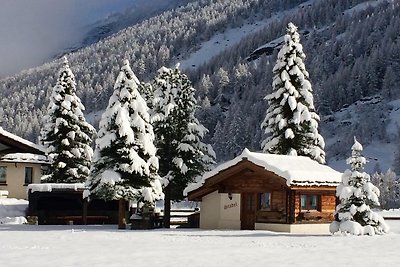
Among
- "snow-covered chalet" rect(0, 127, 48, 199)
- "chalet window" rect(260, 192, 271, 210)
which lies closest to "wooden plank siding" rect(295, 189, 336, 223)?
"chalet window" rect(260, 192, 271, 210)

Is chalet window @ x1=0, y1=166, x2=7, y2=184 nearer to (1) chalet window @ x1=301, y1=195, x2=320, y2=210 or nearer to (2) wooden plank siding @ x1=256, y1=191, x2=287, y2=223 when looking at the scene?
(2) wooden plank siding @ x1=256, y1=191, x2=287, y2=223

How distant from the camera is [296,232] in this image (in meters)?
33.6

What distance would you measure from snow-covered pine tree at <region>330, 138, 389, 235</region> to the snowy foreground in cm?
127

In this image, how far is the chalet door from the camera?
118 feet

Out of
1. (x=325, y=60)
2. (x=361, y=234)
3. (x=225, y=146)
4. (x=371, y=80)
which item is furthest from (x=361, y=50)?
(x=361, y=234)

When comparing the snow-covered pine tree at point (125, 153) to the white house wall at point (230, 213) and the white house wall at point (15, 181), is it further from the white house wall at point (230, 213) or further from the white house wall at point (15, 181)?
the white house wall at point (15, 181)

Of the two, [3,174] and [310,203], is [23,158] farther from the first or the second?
[310,203]

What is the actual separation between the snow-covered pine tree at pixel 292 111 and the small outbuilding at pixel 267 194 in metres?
3.95

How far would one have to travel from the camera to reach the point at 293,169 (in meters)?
33.4

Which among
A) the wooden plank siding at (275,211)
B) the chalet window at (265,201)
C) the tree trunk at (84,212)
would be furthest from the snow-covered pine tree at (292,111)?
the tree trunk at (84,212)

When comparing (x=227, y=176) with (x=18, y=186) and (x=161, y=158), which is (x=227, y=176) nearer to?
(x=161, y=158)

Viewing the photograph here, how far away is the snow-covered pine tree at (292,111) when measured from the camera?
41062 millimetres

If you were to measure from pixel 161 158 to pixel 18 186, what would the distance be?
551 inches

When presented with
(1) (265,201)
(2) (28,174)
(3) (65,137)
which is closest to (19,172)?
(2) (28,174)
